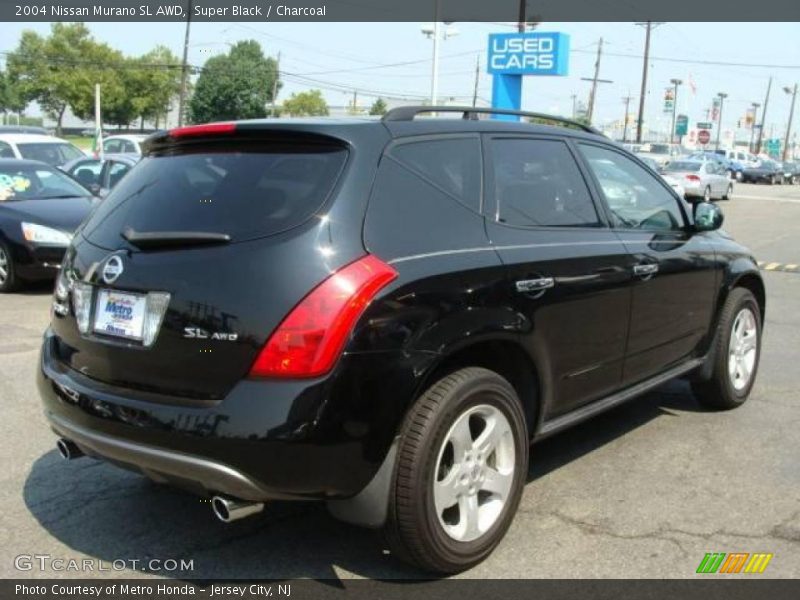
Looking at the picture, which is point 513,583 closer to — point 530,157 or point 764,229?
point 530,157

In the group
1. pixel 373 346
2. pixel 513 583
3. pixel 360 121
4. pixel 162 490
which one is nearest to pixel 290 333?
pixel 373 346

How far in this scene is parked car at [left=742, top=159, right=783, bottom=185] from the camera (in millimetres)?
51031

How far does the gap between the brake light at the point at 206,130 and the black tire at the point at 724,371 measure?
3363 millimetres

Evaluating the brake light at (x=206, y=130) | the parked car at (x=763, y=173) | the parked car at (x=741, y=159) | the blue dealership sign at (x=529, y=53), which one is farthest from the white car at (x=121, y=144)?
the parked car at (x=741, y=159)

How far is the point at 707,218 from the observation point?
4938 mm

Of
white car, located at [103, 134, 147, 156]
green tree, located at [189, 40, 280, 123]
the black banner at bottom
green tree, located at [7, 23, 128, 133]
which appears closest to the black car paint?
the black banner at bottom

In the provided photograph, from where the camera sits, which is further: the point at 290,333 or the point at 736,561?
the point at 736,561

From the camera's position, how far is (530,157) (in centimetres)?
389

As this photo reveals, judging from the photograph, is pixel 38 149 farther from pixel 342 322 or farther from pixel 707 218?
pixel 342 322

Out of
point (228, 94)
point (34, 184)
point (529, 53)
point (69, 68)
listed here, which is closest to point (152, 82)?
point (69, 68)

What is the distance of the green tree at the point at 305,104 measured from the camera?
98.0m

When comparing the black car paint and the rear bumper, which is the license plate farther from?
the rear bumper

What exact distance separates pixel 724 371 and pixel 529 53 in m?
19.5

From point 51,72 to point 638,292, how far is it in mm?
80188
